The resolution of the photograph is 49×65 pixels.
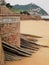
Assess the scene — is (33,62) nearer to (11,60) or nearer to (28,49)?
(11,60)

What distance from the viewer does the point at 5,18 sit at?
8367 millimetres

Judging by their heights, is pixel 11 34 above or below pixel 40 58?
above

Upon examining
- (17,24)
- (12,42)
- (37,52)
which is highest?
(17,24)

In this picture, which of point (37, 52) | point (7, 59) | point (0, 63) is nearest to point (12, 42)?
point (7, 59)

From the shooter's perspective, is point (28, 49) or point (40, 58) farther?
point (28, 49)

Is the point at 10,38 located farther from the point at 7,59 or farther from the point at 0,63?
the point at 0,63

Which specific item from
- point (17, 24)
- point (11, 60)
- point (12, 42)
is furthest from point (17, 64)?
point (17, 24)

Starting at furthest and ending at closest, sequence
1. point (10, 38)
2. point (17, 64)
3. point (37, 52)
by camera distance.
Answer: point (37, 52) < point (10, 38) < point (17, 64)

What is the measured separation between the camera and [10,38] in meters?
8.75

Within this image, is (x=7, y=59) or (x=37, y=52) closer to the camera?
(x=7, y=59)

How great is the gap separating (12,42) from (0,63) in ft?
7.36

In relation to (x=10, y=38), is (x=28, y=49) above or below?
below

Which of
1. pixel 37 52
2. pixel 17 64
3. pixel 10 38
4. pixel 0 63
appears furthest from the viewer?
pixel 37 52

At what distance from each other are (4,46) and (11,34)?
718 millimetres
